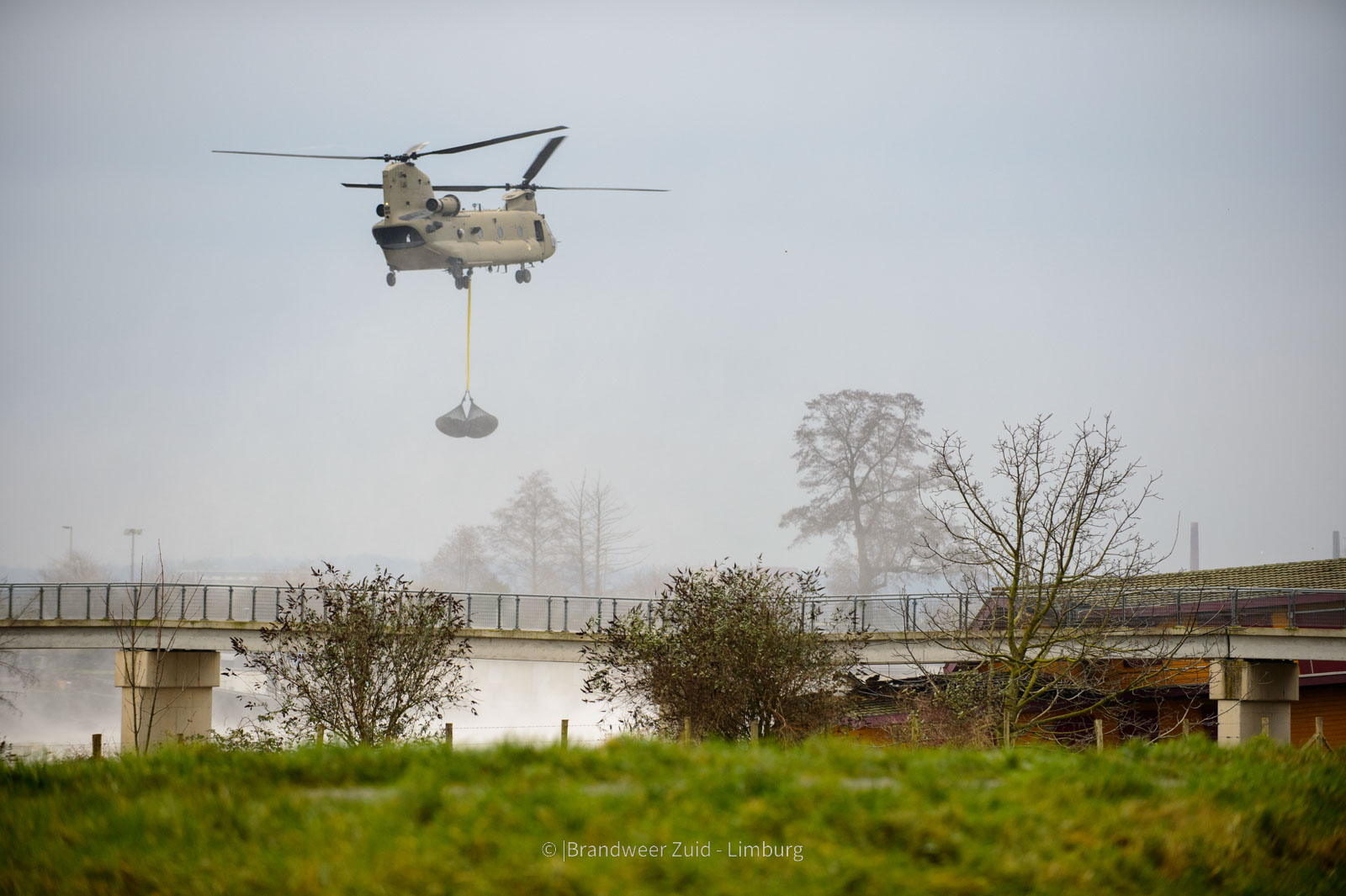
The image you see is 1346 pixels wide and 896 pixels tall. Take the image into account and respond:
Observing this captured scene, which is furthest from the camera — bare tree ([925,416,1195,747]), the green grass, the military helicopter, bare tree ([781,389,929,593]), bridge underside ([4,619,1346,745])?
bare tree ([781,389,929,593])

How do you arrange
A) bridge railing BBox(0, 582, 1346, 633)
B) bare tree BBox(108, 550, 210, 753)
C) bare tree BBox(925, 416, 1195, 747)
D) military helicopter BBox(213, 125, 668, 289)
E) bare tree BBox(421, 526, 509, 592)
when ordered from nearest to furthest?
bare tree BBox(925, 416, 1195, 747) < bridge railing BBox(0, 582, 1346, 633) < bare tree BBox(108, 550, 210, 753) < military helicopter BBox(213, 125, 668, 289) < bare tree BBox(421, 526, 509, 592)

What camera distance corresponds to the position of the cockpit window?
139ft

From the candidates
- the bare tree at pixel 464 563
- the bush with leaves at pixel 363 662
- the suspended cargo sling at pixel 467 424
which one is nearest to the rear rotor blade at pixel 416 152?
the bush with leaves at pixel 363 662

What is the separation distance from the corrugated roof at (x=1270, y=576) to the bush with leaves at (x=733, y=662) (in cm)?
2104

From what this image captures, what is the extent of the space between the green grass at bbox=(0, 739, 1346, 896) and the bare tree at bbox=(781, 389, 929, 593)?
6173 centimetres

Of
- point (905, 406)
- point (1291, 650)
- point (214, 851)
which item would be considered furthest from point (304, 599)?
point (905, 406)

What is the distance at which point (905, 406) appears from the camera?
73.1 m

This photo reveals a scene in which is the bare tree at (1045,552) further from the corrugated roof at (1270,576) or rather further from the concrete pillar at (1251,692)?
the corrugated roof at (1270,576)

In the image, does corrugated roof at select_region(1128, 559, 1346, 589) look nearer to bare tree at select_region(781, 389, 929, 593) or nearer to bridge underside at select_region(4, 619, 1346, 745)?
bridge underside at select_region(4, 619, 1346, 745)

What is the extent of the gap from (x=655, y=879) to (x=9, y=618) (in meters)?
37.1

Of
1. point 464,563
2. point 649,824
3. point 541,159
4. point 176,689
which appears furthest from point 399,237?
point 464,563

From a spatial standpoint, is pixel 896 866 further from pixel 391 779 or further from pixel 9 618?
pixel 9 618

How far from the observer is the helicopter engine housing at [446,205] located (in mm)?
42531

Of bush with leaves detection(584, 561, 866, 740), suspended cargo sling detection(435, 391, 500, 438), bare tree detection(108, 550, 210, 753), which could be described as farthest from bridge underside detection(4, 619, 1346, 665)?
suspended cargo sling detection(435, 391, 500, 438)
